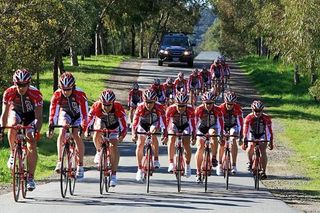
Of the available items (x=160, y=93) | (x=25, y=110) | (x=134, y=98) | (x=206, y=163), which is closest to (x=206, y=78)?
(x=160, y=93)

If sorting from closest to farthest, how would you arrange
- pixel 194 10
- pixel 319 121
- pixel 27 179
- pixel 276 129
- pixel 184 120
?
pixel 27 179
pixel 184 120
pixel 276 129
pixel 319 121
pixel 194 10

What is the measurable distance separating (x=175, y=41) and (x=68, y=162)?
37.1 metres

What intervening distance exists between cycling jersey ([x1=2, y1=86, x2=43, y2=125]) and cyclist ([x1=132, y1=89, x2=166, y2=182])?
259cm

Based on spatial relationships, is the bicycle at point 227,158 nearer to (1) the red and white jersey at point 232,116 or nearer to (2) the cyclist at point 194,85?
(1) the red and white jersey at point 232,116

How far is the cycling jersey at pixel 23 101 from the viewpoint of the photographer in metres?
12.4

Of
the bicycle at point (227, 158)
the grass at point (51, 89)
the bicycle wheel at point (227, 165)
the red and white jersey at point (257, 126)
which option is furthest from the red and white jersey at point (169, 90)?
the bicycle wheel at point (227, 165)

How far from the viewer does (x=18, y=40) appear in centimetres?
2191

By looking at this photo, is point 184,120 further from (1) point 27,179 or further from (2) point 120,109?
(1) point 27,179

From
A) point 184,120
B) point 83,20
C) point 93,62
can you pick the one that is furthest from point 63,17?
point 93,62

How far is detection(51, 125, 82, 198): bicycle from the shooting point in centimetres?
1260

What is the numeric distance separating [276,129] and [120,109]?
14.8 meters

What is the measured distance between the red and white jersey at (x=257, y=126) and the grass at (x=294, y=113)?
1730 millimetres

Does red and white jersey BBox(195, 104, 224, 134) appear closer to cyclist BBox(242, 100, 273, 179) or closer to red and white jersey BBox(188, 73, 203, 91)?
cyclist BBox(242, 100, 273, 179)

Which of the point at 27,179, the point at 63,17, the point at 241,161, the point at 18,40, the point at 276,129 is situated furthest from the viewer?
the point at 276,129
